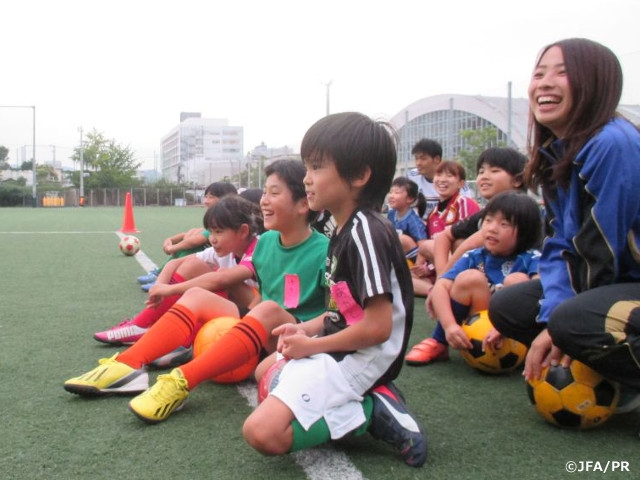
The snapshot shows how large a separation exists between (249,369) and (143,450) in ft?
2.97

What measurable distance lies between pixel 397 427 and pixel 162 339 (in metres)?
1.26

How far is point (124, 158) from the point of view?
203 ft

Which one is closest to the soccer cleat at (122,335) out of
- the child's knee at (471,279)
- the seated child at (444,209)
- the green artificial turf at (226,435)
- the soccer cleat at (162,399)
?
the green artificial turf at (226,435)

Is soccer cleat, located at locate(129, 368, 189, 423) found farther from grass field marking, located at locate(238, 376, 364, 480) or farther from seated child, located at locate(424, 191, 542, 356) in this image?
seated child, located at locate(424, 191, 542, 356)

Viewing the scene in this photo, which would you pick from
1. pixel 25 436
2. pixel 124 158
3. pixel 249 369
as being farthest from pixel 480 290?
pixel 124 158

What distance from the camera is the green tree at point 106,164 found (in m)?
60.2

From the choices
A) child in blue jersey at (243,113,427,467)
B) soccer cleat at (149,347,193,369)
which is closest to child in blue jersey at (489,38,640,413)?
child in blue jersey at (243,113,427,467)

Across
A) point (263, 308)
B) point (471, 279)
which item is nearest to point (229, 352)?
point (263, 308)

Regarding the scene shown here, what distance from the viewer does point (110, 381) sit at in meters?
2.87

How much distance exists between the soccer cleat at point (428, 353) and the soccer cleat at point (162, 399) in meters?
1.32

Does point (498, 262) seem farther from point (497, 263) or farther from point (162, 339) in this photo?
point (162, 339)

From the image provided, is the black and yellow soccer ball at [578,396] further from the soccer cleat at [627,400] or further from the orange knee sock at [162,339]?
the orange knee sock at [162,339]

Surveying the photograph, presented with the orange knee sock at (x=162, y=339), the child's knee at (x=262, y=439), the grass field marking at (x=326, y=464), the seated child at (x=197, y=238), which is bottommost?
the grass field marking at (x=326, y=464)

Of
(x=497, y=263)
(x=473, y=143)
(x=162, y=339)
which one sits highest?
(x=473, y=143)
